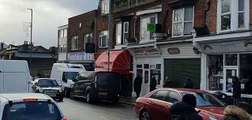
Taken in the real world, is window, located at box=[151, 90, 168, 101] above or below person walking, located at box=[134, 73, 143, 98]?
above

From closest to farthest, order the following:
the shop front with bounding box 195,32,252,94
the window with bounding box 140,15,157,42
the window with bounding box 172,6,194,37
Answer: the shop front with bounding box 195,32,252,94 < the window with bounding box 172,6,194,37 < the window with bounding box 140,15,157,42

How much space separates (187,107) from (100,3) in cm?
3418

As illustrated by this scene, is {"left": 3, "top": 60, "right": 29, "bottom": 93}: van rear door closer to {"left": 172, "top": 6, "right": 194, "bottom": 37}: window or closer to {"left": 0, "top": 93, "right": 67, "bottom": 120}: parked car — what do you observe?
{"left": 0, "top": 93, "right": 67, "bottom": 120}: parked car

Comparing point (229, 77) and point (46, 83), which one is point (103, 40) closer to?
point (46, 83)

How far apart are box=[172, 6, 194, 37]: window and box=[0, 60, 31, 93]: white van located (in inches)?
487

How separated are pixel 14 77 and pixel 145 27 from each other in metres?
16.1

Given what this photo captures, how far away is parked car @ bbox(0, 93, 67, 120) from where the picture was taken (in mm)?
8156

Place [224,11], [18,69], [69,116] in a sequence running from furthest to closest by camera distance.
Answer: [224,11] → [69,116] → [18,69]

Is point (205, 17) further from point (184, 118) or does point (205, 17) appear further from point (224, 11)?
point (184, 118)

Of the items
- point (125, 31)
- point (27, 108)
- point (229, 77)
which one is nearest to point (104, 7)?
point (125, 31)

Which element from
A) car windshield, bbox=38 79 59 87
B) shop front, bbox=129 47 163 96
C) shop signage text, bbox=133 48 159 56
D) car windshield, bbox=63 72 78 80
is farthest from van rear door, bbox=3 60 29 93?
car windshield, bbox=63 72 78 80

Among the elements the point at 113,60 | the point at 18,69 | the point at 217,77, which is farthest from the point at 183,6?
the point at 18,69

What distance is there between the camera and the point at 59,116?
856 cm

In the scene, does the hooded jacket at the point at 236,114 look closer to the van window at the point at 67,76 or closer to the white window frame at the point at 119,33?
the van window at the point at 67,76
